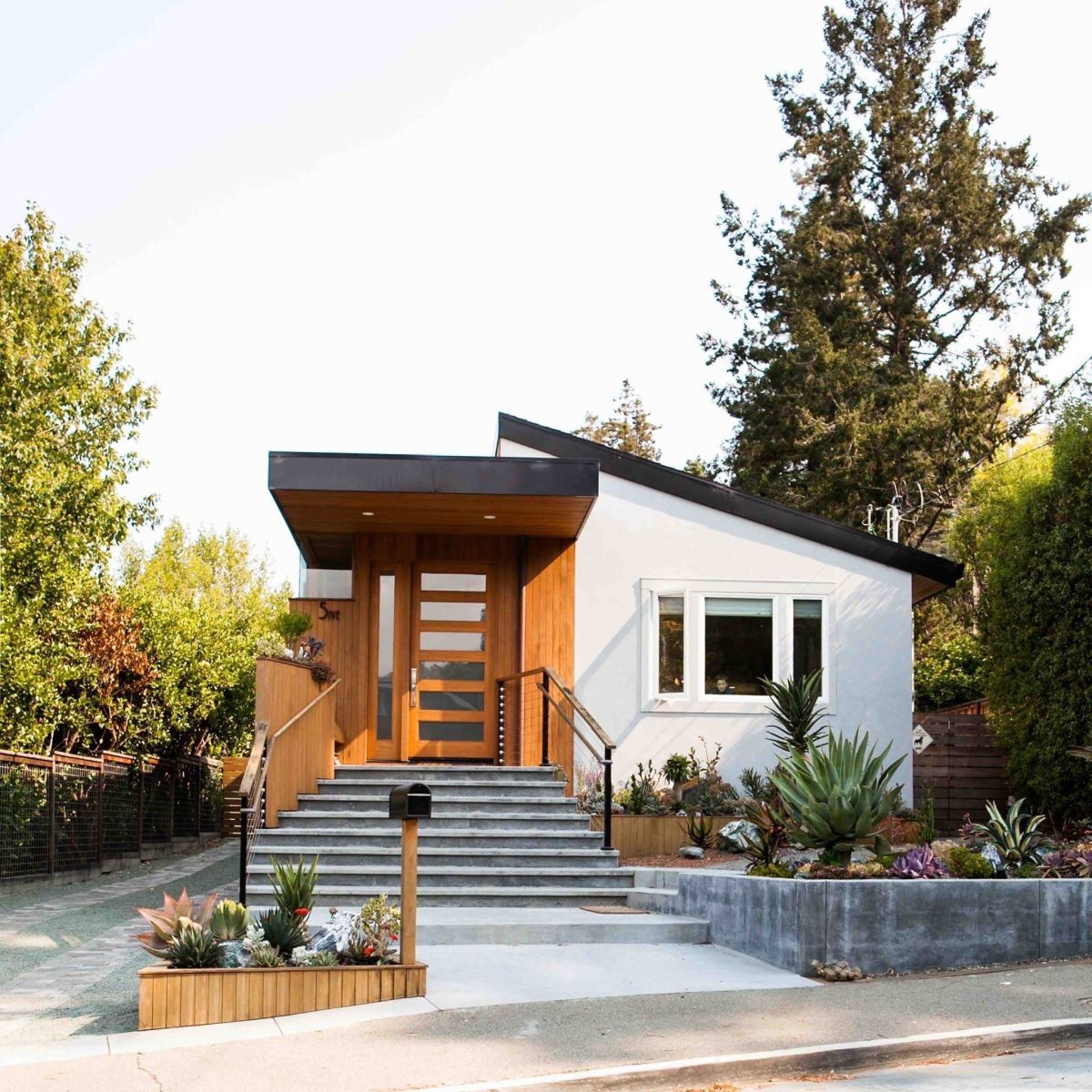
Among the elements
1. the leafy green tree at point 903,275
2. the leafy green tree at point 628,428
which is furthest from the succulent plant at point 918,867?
the leafy green tree at point 628,428

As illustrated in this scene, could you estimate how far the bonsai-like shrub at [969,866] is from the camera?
977 centimetres

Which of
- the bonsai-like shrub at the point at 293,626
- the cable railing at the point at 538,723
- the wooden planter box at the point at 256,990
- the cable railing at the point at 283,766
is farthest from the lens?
the bonsai-like shrub at the point at 293,626

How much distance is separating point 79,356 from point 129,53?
923cm

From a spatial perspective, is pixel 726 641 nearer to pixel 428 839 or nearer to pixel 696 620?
pixel 696 620

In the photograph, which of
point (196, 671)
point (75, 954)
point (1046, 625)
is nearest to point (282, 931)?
point (75, 954)

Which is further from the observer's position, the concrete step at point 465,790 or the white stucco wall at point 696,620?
the white stucco wall at point 696,620

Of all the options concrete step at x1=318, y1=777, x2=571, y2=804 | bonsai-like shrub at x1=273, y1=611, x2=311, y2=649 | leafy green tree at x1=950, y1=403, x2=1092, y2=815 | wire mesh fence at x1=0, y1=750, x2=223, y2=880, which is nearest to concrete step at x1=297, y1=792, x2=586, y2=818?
concrete step at x1=318, y1=777, x2=571, y2=804

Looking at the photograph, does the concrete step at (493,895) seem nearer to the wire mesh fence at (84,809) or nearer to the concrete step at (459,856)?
the concrete step at (459,856)

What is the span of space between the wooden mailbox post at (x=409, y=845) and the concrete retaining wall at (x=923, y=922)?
2.64 meters

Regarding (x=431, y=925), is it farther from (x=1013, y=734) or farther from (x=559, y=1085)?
(x=1013, y=734)

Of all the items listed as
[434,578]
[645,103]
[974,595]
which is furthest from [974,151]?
[434,578]

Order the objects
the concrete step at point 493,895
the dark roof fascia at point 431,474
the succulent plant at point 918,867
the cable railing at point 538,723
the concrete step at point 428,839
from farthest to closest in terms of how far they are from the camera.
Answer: the cable railing at point 538,723 < the dark roof fascia at point 431,474 < the concrete step at point 428,839 < the concrete step at point 493,895 < the succulent plant at point 918,867

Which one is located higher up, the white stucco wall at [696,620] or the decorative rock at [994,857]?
the white stucco wall at [696,620]

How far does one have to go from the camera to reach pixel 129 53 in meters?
13.4
